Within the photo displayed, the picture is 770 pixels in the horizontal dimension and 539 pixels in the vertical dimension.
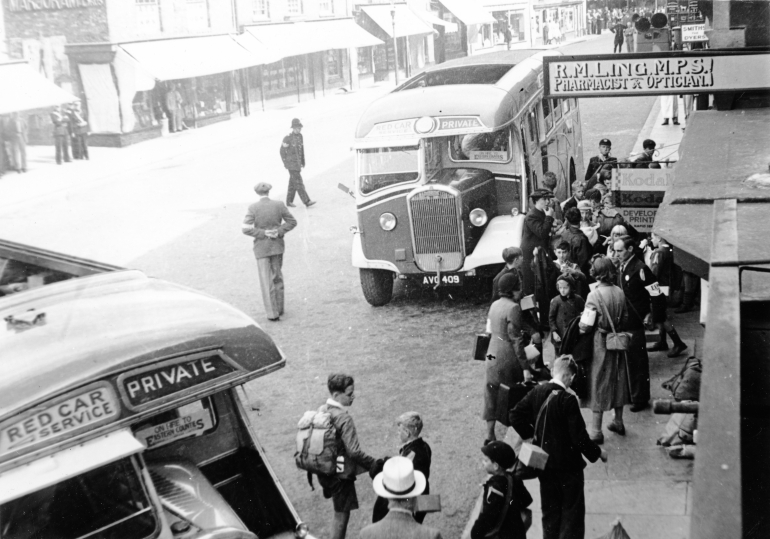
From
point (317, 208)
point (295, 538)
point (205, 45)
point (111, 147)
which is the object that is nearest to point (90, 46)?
point (111, 147)

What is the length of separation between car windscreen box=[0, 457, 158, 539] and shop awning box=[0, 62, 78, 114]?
17594 mm

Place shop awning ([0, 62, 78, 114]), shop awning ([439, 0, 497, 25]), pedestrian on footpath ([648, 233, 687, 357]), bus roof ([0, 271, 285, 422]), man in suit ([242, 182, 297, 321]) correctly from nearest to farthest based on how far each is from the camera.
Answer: bus roof ([0, 271, 285, 422]), pedestrian on footpath ([648, 233, 687, 357]), man in suit ([242, 182, 297, 321]), shop awning ([0, 62, 78, 114]), shop awning ([439, 0, 497, 25])

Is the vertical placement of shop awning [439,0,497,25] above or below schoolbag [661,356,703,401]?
above

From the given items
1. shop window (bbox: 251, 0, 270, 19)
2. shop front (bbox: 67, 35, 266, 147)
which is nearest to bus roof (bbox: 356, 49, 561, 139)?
shop front (bbox: 67, 35, 266, 147)

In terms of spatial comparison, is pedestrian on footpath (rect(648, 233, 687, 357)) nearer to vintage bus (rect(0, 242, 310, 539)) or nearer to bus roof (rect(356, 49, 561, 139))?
bus roof (rect(356, 49, 561, 139))

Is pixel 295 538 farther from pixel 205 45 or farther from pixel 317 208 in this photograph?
pixel 205 45

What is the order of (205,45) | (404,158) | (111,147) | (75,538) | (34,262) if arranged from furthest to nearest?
(205,45) → (111,147) → (404,158) → (34,262) → (75,538)

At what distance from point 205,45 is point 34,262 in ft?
88.2

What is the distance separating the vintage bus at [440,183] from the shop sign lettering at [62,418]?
314 inches

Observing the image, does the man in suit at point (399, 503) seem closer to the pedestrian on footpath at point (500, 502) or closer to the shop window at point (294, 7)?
the pedestrian on footpath at point (500, 502)

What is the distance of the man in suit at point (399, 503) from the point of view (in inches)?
188

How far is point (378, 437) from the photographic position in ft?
→ 27.0

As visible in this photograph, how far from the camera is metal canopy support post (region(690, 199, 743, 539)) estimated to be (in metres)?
2.61

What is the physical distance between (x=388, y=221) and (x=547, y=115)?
14.1ft
